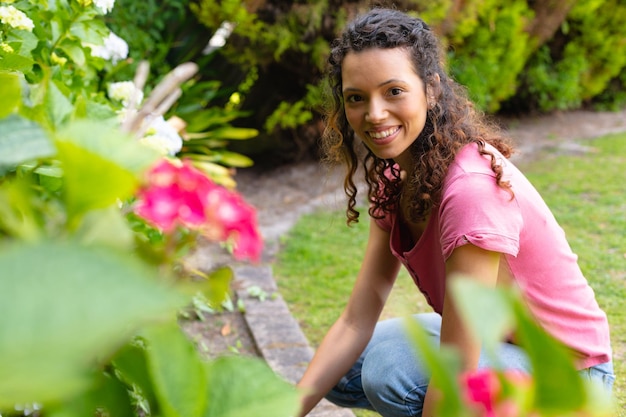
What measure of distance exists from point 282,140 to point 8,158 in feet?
16.7

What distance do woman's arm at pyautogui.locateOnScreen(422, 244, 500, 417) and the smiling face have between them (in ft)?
1.12

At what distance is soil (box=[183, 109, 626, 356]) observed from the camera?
3.06 meters

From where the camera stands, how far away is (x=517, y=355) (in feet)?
5.85

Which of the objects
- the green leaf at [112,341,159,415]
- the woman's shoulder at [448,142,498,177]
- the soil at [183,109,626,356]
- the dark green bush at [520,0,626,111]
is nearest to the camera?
the green leaf at [112,341,159,415]

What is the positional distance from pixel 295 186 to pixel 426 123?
357 cm

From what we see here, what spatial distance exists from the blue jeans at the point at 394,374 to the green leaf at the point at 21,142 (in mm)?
1398

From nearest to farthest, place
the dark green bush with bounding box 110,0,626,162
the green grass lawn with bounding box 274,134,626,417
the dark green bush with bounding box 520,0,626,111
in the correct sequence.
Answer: the green grass lawn with bounding box 274,134,626,417 < the dark green bush with bounding box 110,0,626,162 < the dark green bush with bounding box 520,0,626,111

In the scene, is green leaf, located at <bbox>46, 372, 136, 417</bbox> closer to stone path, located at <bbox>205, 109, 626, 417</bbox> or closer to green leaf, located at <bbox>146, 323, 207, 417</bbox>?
green leaf, located at <bbox>146, 323, 207, 417</bbox>

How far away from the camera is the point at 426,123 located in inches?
72.8

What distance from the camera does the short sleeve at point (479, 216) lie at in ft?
4.99

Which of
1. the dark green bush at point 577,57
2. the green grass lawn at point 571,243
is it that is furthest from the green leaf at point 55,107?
the dark green bush at point 577,57

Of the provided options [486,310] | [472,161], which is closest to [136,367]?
[486,310]

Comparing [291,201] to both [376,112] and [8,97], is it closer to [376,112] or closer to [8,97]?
[376,112]

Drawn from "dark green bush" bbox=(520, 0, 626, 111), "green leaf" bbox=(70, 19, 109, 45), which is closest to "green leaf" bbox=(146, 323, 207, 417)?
"green leaf" bbox=(70, 19, 109, 45)
